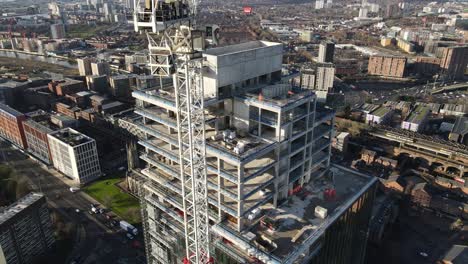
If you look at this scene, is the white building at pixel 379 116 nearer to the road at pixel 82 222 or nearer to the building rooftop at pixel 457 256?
the building rooftop at pixel 457 256

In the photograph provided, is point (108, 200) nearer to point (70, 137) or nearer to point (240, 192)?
point (70, 137)

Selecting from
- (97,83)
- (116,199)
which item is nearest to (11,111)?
(97,83)

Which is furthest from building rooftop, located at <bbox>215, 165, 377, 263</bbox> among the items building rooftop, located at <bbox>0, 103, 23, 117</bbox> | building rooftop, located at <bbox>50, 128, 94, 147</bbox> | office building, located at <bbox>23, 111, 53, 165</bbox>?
building rooftop, located at <bbox>0, 103, 23, 117</bbox>

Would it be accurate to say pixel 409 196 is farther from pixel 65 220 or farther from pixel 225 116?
pixel 65 220

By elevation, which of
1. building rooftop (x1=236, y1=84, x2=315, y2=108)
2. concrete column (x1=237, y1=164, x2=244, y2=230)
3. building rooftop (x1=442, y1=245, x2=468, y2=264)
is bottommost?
building rooftop (x1=442, y1=245, x2=468, y2=264)

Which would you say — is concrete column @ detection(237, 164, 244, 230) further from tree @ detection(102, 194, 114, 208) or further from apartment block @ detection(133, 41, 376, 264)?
tree @ detection(102, 194, 114, 208)
